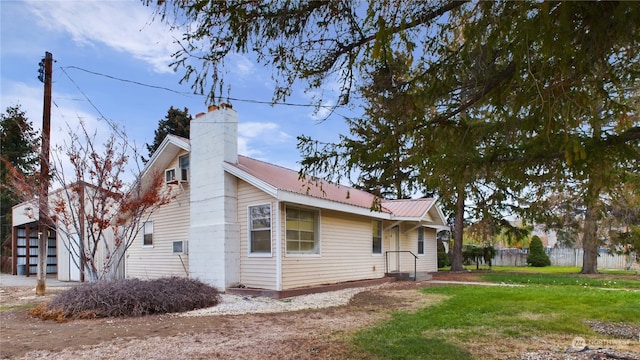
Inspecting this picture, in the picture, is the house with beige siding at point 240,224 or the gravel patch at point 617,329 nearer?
the gravel patch at point 617,329

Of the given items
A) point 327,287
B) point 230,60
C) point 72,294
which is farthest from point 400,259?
point 230,60

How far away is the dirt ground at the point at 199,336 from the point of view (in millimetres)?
5312

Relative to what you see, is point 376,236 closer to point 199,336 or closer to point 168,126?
point 199,336

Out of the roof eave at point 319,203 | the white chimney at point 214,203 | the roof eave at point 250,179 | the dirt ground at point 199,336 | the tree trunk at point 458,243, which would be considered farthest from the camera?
the tree trunk at point 458,243

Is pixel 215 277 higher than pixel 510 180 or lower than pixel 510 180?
lower

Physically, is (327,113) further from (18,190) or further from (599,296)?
(18,190)

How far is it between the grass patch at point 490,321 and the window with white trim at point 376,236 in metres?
4.94

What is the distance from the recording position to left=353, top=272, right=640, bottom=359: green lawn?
541 cm

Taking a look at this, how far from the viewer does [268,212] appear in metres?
11.5

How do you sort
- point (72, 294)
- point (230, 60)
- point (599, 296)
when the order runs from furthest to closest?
point (599, 296)
point (72, 294)
point (230, 60)

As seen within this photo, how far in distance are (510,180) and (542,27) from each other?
269cm

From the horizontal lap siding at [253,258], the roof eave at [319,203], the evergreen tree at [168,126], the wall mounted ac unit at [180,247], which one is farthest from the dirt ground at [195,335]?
the evergreen tree at [168,126]

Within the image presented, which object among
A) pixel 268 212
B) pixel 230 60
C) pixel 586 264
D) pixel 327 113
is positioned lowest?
pixel 586 264

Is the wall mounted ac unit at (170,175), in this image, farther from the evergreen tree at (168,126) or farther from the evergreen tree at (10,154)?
the evergreen tree at (10,154)
